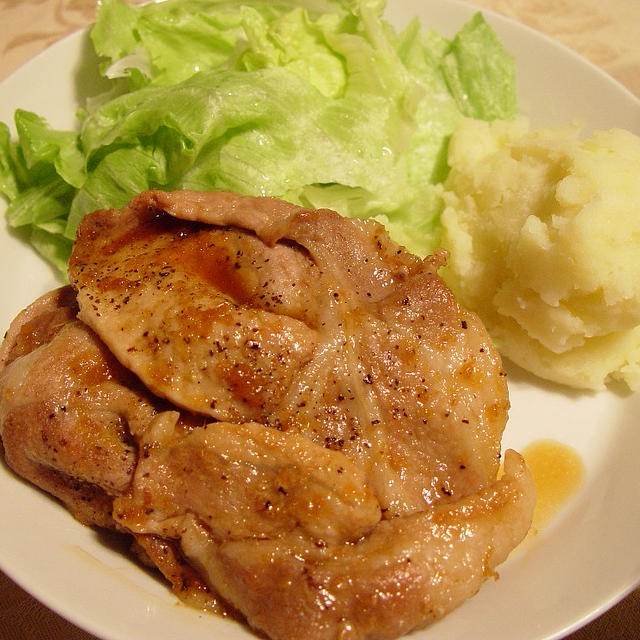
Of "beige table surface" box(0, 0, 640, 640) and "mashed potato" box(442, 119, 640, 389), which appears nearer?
"mashed potato" box(442, 119, 640, 389)

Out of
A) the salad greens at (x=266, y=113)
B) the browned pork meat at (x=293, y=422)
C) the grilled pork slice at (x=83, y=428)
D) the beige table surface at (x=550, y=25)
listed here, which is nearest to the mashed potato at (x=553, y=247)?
the salad greens at (x=266, y=113)

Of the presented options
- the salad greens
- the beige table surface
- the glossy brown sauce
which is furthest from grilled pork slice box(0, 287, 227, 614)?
the beige table surface

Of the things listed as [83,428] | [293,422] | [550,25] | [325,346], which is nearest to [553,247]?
[325,346]

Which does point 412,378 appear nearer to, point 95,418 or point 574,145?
point 95,418

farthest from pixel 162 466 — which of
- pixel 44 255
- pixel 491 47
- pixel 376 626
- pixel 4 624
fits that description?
pixel 491 47

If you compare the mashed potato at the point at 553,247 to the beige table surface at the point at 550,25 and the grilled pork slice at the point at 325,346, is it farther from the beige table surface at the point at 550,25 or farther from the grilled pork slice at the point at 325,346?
the beige table surface at the point at 550,25

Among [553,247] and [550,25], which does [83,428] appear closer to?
[553,247]

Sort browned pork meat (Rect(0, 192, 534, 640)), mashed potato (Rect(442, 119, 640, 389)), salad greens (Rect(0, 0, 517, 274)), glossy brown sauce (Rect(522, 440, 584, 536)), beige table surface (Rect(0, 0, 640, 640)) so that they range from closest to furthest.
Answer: browned pork meat (Rect(0, 192, 534, 640)) → glossy brown sauce (Rect(522, 440, 584, 536)) → mashed potato (Rect(442, 119, 640, 389)) → salad greens (Rect(0, 0, 517, 274)) → beige table surface (Rect(0, 0, 640, 640))

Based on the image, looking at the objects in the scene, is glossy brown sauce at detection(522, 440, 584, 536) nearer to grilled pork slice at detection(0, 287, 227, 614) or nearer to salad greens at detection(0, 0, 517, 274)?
salad greens at detection(0, 0, 517, 274)
